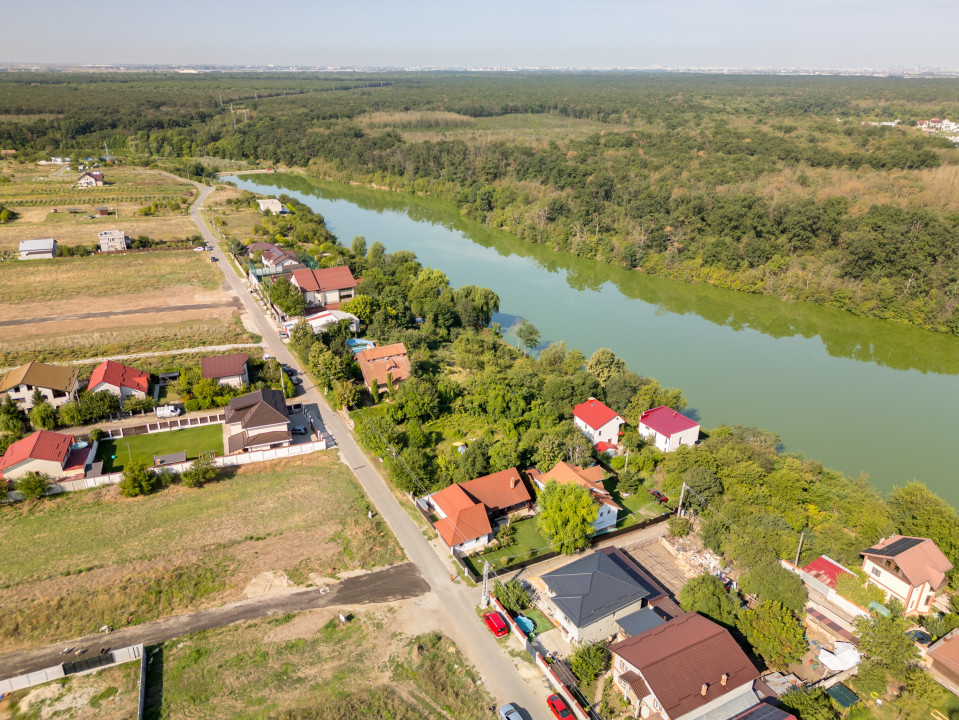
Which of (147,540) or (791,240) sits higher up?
(791,240)

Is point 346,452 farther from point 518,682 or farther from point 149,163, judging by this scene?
point 149,163

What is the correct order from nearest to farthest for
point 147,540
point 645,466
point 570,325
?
point 147,540, point 645,466, point 570,325

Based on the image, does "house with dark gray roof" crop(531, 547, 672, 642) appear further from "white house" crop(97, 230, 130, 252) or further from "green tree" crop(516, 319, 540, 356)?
"white house" crop(97, 230, 130, 252)

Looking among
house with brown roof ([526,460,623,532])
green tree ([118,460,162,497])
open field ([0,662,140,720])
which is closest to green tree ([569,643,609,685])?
house with brown roof ([526,460,623,532])

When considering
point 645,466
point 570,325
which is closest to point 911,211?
point 570,325

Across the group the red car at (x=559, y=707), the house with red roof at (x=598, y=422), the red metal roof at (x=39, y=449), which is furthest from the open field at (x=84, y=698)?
the house with red roof at (x=598, y=422)
